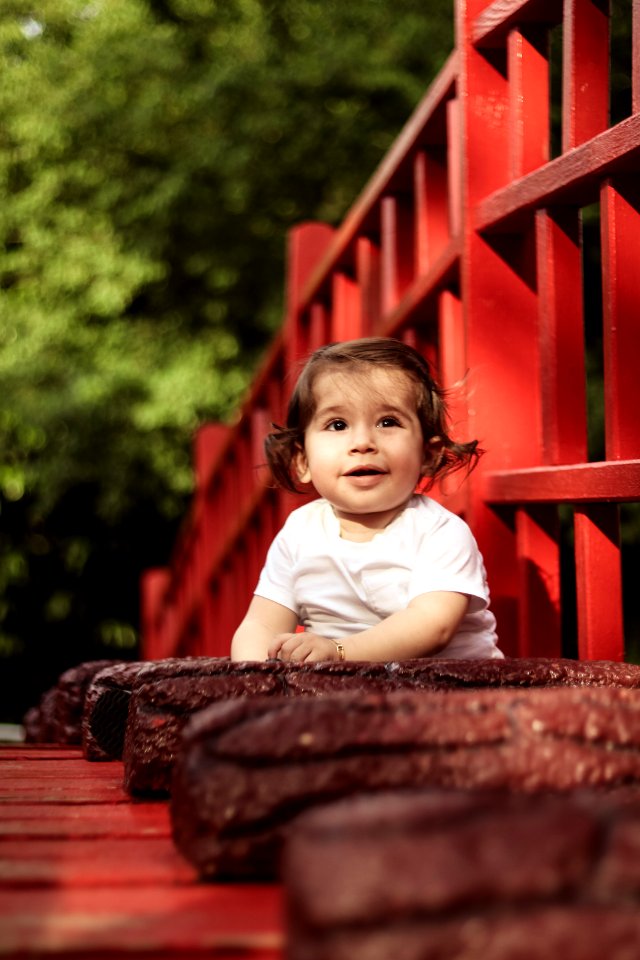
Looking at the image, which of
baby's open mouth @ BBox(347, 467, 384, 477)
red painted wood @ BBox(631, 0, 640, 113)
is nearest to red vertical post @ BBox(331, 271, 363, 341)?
baby's open mouth @ BBox(347, 467, 384, 477)

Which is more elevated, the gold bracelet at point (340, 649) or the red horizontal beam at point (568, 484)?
the red horizontal beam at point (568, 484)

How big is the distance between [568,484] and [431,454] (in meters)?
0.43

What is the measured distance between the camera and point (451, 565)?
2.15m

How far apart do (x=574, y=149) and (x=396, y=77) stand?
614 centimetres

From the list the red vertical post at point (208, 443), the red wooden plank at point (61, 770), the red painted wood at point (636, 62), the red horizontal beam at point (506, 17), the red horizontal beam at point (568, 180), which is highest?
the red horizontal beam at point (506, 17)

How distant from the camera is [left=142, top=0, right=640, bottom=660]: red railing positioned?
6.49ft

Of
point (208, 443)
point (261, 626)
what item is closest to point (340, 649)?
point (261, 626)

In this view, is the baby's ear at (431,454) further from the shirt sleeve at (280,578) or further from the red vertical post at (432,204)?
the red vertical post at (432,204)

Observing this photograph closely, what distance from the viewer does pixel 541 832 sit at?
85cm

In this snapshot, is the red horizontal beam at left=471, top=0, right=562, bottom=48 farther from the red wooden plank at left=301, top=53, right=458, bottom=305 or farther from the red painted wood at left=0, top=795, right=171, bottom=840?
the red painted wood at left=0, top=795, right=171, bottom=840

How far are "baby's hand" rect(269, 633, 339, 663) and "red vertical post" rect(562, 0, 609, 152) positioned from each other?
998 millimetres

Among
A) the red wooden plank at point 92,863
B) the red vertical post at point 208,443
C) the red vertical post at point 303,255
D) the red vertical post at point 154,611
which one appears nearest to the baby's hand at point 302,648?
the red wooden plank at point 92,863

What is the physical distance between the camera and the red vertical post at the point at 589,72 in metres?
2.12

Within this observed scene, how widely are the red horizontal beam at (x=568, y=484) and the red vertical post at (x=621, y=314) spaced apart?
0.05 metres
